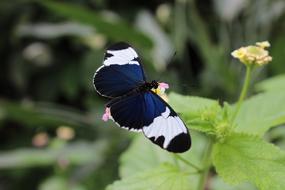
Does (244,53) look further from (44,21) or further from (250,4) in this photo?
(44,21)

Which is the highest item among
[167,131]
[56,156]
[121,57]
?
[56,156]

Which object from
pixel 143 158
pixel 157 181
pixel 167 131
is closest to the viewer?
pixel 167 131

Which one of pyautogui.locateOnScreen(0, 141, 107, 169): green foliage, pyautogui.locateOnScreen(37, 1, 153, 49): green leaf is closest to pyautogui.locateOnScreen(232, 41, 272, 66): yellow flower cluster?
pyautogui.locateOnScreen(0, 141, 107, 169): green foliage

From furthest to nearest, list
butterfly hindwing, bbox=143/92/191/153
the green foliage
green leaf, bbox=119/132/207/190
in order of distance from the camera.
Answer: the green foliage → green leaf, bbox=119/132/207/190 → butterfly hindwing, bbox=143/92/191/153

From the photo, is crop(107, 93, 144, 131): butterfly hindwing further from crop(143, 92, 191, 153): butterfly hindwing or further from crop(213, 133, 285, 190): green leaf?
crop(213, 133, 285, 190): green leaf

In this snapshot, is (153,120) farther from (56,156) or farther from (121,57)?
(56,156)

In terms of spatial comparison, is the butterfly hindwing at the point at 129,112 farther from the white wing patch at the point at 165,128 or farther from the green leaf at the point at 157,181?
the green leaf at the point at 157,181

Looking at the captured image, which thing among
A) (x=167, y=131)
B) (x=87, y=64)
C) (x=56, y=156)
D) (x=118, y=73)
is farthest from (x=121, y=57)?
(x=87, y=64)

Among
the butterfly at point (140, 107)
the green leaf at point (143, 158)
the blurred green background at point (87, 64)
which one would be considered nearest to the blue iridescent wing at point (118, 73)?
the butterfly at point (140, 107)
